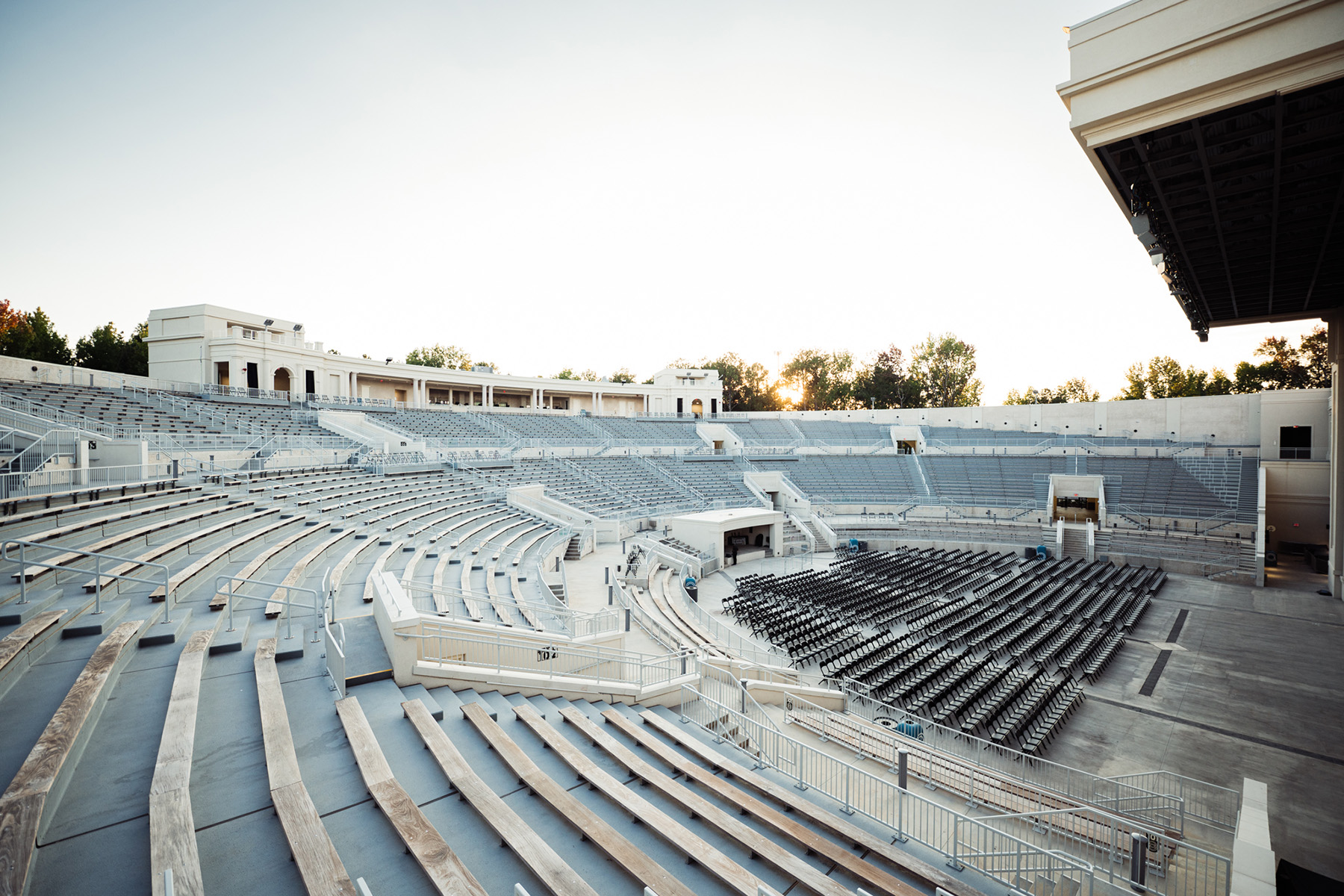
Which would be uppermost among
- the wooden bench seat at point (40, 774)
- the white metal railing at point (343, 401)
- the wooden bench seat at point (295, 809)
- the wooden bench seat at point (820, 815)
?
the white metal railing at point (343, 401)

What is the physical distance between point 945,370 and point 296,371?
219ft

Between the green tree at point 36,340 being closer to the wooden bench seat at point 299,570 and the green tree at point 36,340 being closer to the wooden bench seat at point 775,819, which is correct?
the wooden bench seat at point 299,570

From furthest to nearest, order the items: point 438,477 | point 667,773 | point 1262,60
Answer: point 438,477
point 667,773
point 1262,60

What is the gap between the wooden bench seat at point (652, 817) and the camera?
15.0ft

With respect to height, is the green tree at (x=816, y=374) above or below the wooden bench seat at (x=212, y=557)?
above

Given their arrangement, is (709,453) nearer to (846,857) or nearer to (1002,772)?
(1002,772)

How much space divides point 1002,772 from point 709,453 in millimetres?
34809

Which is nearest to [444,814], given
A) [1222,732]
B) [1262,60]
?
[1262,60]

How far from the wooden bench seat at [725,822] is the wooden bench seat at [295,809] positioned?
10.0 ft

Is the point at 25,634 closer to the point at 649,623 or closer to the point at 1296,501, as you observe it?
the point at 649,623

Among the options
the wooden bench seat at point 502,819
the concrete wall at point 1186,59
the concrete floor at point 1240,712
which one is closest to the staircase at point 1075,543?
the concrete floor at point 1240,712

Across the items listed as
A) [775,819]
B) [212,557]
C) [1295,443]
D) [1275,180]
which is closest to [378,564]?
[212,557]

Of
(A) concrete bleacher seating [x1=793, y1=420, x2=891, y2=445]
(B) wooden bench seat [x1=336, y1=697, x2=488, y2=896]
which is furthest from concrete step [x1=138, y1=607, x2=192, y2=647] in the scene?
(A) concrete bleacher seating [x1=793, y1=420, x2=891, y2=445]

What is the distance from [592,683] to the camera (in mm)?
9070
